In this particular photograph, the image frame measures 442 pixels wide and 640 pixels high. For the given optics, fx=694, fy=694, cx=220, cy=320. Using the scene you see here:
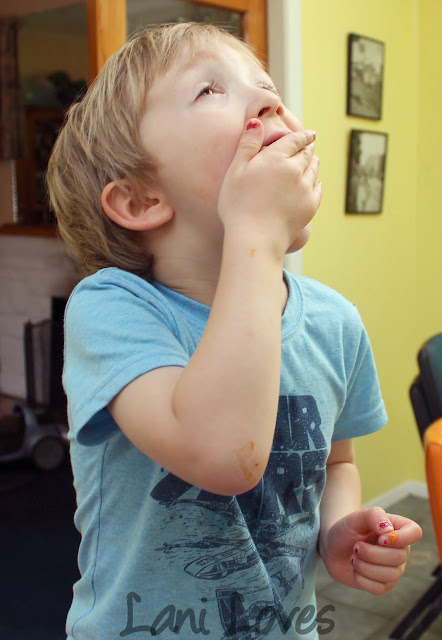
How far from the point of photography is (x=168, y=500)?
2.34 ft

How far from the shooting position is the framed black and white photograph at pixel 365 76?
286cm

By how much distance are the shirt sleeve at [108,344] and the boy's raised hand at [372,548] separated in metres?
0.28

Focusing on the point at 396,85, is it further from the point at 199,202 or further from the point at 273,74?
the point at 199,202

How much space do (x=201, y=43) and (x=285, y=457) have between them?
463mm

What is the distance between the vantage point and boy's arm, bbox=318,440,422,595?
0.73 m

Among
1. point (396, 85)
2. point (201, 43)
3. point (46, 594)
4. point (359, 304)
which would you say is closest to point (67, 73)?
point (396, 85)

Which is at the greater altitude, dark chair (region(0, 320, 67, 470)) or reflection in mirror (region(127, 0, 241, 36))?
reflection in mirror (region(127, 0, 241, 36))

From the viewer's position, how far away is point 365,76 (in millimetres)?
2945

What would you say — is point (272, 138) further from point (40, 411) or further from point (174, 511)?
point (40, 411)

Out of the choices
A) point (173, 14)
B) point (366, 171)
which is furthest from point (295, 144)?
point (366, 171)

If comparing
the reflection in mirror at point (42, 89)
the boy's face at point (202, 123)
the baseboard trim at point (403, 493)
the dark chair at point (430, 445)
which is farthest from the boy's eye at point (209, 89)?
the reflection in mirror at point (42, 89)

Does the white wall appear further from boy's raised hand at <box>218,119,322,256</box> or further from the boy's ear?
boy's raised hand at <box>218,119,322,256</box>

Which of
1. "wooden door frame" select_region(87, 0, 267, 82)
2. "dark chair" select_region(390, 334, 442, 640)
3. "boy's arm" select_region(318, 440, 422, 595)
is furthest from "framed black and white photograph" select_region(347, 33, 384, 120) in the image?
"boy's arm" select_region(318, 440, 422, 595)

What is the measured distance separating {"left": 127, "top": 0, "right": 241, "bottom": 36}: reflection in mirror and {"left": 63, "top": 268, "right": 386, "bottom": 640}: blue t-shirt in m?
1.22
